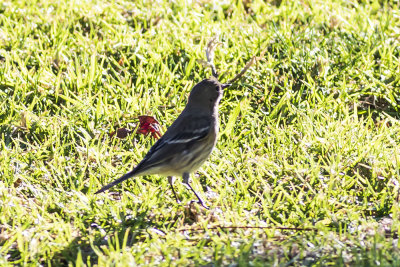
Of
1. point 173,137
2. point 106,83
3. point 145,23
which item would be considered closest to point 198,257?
point 173,137

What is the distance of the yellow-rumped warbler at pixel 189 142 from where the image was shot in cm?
562

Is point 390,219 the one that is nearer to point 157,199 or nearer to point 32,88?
point 157,199

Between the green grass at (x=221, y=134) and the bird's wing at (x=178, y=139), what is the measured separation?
344 mm

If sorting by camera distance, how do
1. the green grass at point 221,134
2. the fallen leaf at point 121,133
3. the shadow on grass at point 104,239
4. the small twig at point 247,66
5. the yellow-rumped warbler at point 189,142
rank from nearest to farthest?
the shadow on grass at point 104,239 → the green grass at point 221,134 → the yellow-rumped warbler at point 189,142 → the fallen leaf at point 121,133 → the small twig at point 247,66

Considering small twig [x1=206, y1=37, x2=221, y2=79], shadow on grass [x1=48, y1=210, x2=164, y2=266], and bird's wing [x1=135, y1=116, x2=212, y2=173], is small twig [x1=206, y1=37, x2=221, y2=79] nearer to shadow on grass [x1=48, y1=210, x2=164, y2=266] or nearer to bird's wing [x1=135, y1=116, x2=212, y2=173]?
bird's wing [x1=135, y1=116, x2=212, y2=173]

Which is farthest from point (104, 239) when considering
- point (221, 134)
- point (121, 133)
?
point (221, 134)

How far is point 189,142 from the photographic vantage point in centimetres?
579

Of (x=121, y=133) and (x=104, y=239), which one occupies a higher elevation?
(x=121, y=133)

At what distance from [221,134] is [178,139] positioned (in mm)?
876

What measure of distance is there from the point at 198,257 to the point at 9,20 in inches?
171

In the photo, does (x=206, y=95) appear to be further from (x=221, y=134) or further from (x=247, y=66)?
(x=247, y=66)

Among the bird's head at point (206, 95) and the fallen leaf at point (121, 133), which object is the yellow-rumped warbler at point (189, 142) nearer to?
the bird's head at point (206, 95)

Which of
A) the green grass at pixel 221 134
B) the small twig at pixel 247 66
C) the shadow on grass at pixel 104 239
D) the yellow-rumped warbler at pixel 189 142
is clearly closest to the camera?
the shadow on grass at pixel 104 239

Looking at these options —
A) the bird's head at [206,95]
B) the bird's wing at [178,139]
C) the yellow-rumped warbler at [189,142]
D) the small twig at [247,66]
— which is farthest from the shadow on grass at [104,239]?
the small twig at [247,66]
